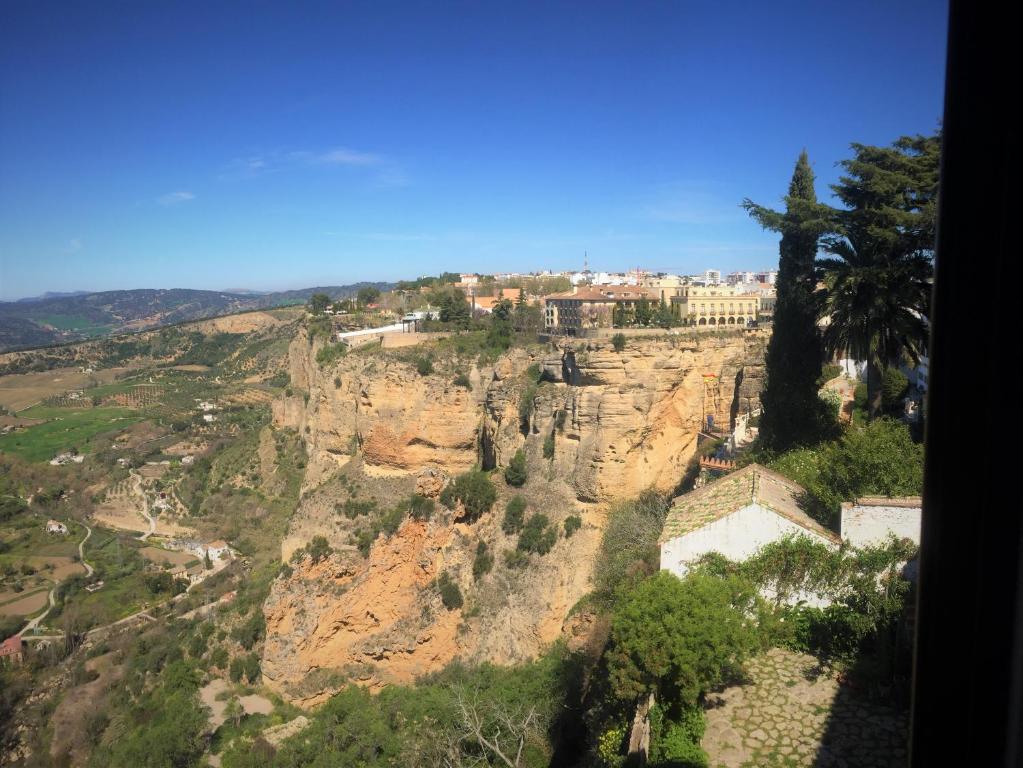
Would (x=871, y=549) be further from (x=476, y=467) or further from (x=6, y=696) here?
(x=6, y=696)

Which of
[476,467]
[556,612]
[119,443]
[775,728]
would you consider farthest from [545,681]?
[119,443]

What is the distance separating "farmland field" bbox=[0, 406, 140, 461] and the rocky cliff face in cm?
4933

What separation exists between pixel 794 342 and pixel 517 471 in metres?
8.15

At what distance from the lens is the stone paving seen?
5.66 meters

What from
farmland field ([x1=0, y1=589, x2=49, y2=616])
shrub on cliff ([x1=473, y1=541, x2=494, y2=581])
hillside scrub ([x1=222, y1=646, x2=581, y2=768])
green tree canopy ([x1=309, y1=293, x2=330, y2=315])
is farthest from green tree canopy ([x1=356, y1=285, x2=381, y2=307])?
farmland field ([x1=0, y1=589, x2=49, y2=616])

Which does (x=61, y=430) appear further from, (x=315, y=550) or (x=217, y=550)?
(x=315, y=550)

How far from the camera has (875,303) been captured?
9.18 m

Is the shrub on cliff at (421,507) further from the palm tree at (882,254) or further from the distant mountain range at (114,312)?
the distant mountain range at (114,312)

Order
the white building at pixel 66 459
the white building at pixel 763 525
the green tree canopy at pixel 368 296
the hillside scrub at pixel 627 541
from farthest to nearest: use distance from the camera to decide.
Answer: the white building at pixel 66 459 → the green tree canopy at pixel 368 296 → the hillside scrub at pixel 627 541 → the white building at pixel 763 525

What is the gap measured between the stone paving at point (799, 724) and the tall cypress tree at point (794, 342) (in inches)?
208

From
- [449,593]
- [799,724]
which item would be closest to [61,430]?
[449,593]

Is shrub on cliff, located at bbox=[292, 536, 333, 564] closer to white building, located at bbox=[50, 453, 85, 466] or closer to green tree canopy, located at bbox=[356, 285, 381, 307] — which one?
green tree canopy, located at bbox=[356, 285, 381, 307]

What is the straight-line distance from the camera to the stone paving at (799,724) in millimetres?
5656

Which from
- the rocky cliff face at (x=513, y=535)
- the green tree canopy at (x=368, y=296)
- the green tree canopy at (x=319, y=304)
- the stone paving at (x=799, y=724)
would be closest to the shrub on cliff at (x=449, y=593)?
the rocky cliff face at (x=513, y=535)
